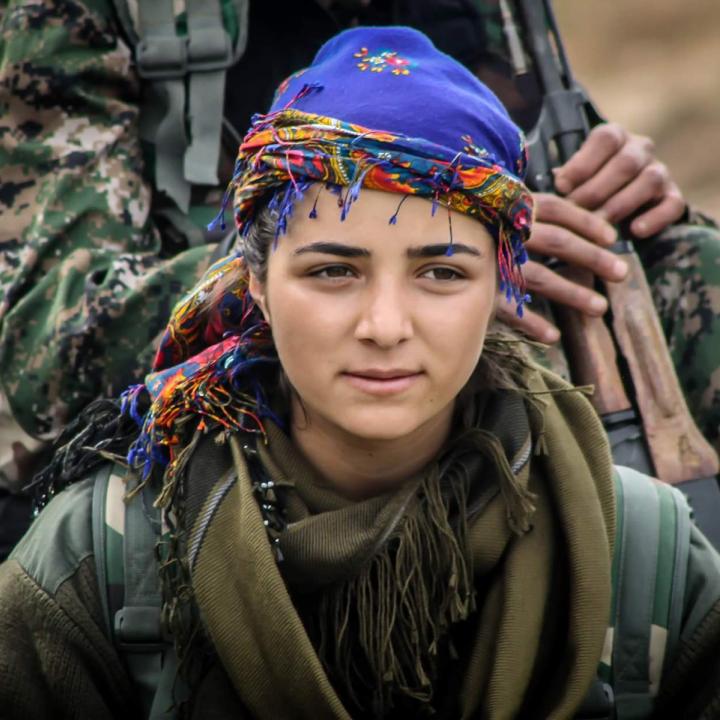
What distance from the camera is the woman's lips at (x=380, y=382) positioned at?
1944 millimetres

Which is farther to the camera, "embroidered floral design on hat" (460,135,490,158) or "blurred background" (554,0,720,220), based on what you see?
"blurred background" (554,0,720,220)

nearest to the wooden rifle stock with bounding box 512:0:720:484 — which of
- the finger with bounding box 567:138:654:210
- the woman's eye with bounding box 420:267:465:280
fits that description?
the finger with bounding box 567:138:654:210

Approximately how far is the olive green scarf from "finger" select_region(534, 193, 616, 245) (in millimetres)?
971

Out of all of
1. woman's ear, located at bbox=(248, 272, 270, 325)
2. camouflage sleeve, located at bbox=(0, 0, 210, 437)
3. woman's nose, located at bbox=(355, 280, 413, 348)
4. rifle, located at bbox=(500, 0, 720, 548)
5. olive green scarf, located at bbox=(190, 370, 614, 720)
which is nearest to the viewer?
woman's nose, located at bbox=(355, 280, 413, 348)

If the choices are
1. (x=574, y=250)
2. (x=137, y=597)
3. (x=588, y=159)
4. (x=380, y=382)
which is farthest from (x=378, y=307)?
(x=588, y=159)

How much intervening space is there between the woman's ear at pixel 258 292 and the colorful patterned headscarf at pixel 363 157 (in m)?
0.09

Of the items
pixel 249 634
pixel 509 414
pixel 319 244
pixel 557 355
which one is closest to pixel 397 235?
pixel 319 244

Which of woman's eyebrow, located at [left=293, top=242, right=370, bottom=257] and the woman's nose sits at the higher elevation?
woman's eyebrow, located at [left=293, top=242, right=370, bottom=257]

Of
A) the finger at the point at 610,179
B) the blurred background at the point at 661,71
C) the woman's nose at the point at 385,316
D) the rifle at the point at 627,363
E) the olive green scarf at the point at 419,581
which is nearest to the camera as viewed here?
the woman's nose at the point at 385,316

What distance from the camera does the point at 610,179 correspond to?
10.1 ft

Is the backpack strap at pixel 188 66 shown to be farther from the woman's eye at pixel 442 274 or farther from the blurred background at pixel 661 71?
the blurred background at pixel 661 71

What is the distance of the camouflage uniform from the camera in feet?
8.94

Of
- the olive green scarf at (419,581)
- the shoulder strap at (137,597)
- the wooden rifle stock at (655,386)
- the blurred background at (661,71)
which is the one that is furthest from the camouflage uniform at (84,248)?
the blurred background at (661,71)

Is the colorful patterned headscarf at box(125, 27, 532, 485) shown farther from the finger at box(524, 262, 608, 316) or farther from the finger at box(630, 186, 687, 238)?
the finger at box(630, 186, 687, 238)
